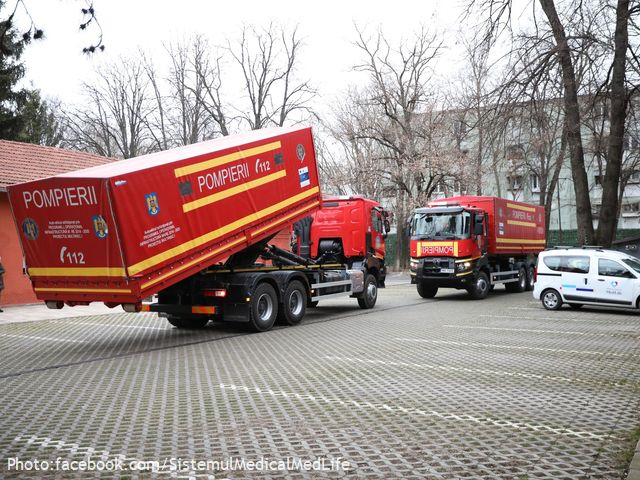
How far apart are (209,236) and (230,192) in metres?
1.06

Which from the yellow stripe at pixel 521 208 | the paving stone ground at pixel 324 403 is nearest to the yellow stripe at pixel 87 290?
the paving stone ground at pixel 324 403

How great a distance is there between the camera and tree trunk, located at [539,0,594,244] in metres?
19.2

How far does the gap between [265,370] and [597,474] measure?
16.2ft

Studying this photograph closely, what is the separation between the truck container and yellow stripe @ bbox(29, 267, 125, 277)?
12079 millimetres

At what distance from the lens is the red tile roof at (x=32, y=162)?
64.4ft

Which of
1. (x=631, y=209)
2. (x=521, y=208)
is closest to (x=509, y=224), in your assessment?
(x=521, y=208)

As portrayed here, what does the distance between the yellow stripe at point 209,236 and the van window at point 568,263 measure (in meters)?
7.36

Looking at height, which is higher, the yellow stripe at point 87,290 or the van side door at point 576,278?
the yellow stripe at point 87,290

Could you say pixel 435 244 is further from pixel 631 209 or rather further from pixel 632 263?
pixel 631 209

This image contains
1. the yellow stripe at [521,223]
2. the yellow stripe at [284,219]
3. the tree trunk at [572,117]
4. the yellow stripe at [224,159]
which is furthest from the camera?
the yellow stripe at [521,223]

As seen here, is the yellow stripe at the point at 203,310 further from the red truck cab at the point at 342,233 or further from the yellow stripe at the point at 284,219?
the red truck cab at the point at 342,233

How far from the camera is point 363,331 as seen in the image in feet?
42.0

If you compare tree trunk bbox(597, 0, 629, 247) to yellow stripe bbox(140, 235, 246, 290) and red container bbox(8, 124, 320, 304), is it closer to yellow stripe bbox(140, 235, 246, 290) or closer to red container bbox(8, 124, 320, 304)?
red container bbox(8, 124, 320, 304)

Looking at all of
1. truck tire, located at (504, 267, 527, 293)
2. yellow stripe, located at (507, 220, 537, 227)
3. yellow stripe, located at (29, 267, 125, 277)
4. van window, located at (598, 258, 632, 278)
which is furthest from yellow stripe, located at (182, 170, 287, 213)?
truck tire, located at (504, 267, 527, 293)
